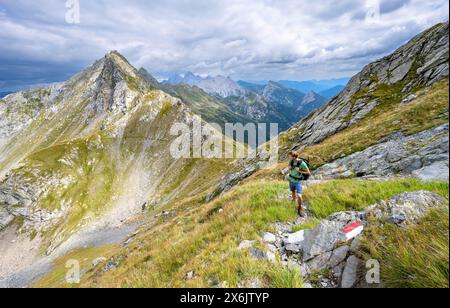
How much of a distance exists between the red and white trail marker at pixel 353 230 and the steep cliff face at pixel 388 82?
4412cm

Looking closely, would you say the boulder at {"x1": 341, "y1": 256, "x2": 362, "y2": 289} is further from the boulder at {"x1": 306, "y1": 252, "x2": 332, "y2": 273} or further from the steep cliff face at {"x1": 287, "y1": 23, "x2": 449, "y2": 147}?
the steep cliff face at {"x1": 287, "y1": 23, "x2": 449, "y2": 147}

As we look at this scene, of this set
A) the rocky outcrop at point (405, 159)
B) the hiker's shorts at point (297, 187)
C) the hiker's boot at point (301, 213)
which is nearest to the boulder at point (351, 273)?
the hiker's boot at point (301, 213)

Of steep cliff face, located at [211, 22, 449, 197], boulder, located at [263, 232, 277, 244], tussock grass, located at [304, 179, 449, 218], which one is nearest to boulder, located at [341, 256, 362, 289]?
boulder, located at [263, 232, 277, 244]

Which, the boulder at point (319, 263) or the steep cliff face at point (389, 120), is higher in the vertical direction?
the steep cliff face at point (389, 120)

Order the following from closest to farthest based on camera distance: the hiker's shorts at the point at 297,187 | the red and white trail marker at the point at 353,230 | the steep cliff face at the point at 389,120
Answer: the red and white trail marker at the point at 353,230
the hiker's shorts at the point at 297,187
the steep cliff face at the point at 389,120

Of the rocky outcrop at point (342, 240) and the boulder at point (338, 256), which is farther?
the boulder at point (338, 256)

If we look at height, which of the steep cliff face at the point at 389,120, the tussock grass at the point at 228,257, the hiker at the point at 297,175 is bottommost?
the tussock grass at the point at 228,257

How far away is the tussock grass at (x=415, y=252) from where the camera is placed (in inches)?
182

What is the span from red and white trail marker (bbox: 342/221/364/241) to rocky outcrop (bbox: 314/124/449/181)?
19.0 feet

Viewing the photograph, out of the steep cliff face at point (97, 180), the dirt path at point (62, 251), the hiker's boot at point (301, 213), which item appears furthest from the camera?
the steep cliff face at point (97, 180)

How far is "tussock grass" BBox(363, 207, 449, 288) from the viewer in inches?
182

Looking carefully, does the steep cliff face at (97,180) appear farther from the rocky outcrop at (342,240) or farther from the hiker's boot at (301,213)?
the rocky outcrop at (342,240)

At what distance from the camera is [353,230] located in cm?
734
